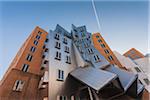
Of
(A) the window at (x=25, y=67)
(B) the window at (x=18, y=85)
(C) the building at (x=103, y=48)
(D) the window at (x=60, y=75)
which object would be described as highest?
(C) the building at (x=103, y=48)

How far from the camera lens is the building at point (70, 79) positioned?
13.4 m

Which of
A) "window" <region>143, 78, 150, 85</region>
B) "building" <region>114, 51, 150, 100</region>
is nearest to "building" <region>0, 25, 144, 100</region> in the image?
"building" <region>114, 51, 150, 100</region>

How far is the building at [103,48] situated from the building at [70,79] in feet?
27.9

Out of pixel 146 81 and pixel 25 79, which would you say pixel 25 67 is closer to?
pixel 25 79

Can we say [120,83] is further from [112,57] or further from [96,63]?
[112,57]

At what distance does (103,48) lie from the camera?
2903 centimetres

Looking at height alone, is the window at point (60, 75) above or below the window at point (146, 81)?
Answer: above

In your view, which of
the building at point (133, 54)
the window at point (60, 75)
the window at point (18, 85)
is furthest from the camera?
the building at point (133, 54)

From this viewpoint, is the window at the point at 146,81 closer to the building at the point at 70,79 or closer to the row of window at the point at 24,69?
the building at the point at 70,79

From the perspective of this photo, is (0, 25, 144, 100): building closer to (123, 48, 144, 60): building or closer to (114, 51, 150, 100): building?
(114, 51, 150, 100): building

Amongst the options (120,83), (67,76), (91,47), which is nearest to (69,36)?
(91,47)

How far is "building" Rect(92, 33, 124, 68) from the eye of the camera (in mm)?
26616

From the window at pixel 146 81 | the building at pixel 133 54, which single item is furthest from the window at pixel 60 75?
the building at pixel 133 54

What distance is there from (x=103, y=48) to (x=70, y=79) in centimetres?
1641
